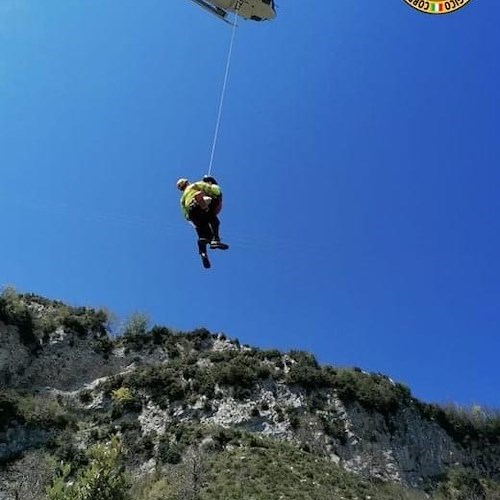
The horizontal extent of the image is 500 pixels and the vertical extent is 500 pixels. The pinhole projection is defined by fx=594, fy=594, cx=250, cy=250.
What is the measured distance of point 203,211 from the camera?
12727 mm

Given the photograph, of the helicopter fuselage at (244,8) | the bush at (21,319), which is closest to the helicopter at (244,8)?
the helicopter fuselage at (244,8)

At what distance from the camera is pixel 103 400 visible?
1473 inches

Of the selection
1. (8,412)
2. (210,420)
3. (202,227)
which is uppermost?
(210,420)

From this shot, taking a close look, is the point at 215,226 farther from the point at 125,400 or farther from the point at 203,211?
the point at 125,400

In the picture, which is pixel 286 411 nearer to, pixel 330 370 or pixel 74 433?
pixel 330 370

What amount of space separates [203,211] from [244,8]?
28.0 feet

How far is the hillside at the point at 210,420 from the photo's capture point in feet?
90.4

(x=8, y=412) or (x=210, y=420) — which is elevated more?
(x=210, y=420)

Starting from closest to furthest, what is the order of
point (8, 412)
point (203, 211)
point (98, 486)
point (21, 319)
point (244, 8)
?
point (203, 211), point (98, 486), point (244, 8), point (8, 412), point (21, 319)

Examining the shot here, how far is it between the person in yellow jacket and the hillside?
14948 mm

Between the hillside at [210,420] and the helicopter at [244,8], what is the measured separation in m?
17.5

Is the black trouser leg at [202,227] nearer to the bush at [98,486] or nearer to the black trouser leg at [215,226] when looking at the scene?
the black trouser leg at [215,226]

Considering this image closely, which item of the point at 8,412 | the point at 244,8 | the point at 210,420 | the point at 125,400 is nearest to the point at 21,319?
the point at 8,412

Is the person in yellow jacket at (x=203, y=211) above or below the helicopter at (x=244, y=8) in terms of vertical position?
below
